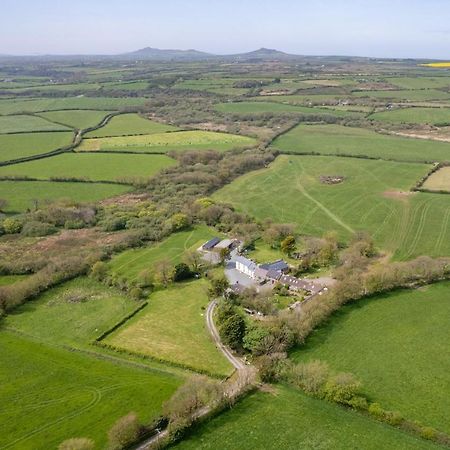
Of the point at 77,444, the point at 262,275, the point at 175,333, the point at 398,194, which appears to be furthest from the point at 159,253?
the point at 398,194

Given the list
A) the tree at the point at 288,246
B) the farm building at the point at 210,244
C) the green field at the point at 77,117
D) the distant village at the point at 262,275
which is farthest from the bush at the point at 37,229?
the green field at the point at 77,117

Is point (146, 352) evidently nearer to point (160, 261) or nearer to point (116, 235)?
point (160, 261)

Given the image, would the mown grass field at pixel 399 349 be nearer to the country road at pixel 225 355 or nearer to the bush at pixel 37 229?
the country road at pixel 225 355

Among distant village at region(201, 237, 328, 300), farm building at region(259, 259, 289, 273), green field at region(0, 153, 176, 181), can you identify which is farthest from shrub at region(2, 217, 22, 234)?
farm building at region(259, 259, 289, 273)

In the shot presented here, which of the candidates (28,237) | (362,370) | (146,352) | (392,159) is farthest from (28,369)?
(392,159)

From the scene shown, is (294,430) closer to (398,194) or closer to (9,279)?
(9,279)

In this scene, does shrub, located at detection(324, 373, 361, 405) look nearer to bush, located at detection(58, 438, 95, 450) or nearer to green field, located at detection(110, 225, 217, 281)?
bush, located at detection(58, 438, 95, 450)
